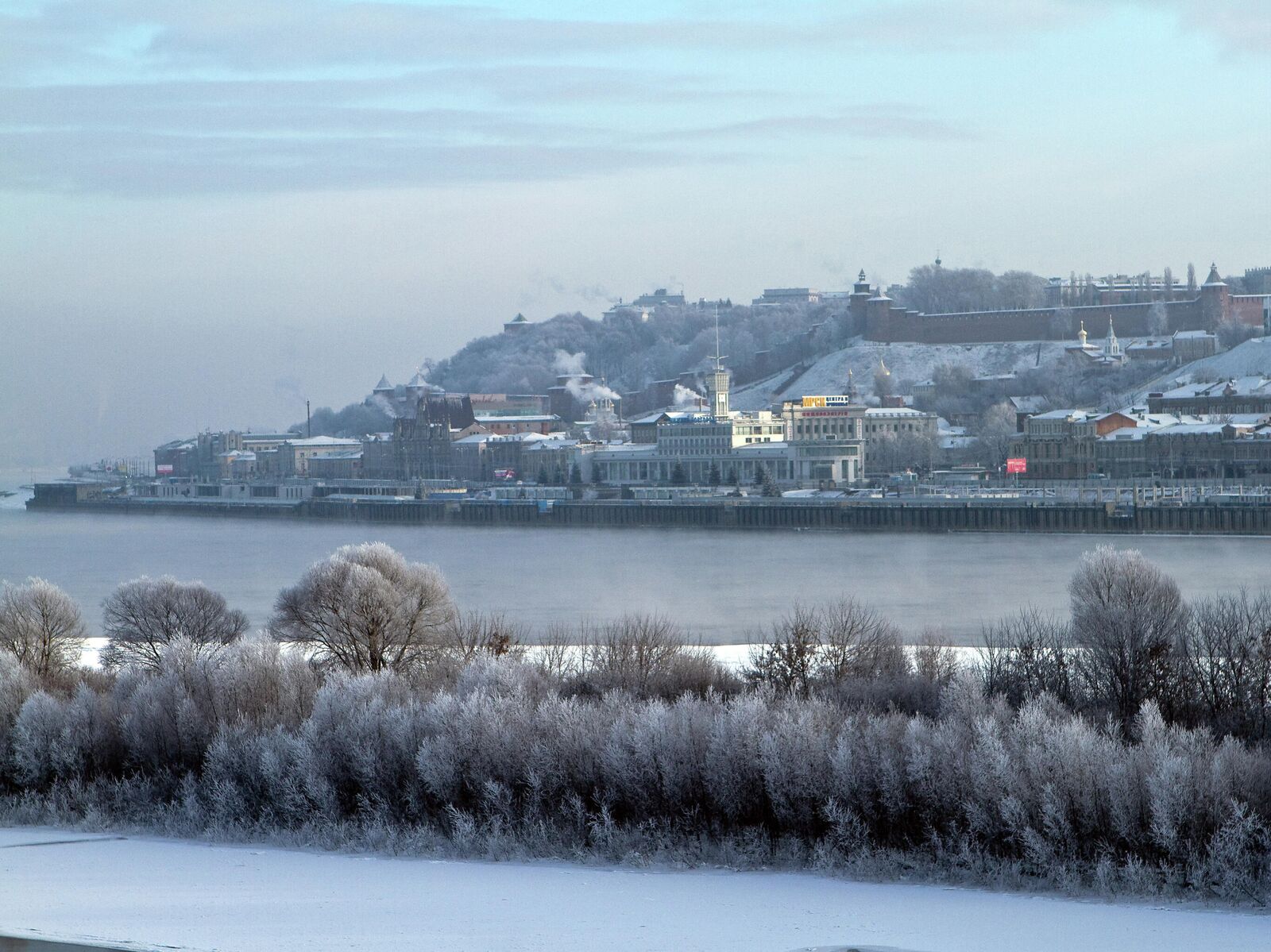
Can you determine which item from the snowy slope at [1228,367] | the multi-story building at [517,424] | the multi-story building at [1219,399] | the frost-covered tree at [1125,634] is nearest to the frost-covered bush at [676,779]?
the frost-covered tree at [1125,634]

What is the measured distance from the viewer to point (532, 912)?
387cm

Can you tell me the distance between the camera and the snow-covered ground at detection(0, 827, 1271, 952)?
3.54m

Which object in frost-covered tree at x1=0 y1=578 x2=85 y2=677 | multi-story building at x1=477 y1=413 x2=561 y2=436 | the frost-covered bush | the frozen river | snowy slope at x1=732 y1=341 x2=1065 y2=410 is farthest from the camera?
snowy slope at x1=732 y1=341 x2=1065 y2=410

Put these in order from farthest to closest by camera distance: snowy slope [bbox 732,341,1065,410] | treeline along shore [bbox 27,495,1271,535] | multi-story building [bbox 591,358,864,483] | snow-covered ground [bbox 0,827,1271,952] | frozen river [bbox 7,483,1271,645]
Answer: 1. snowy slope [bbox 732,341,1065,410]
2. multi-story building [bbox 591,358,864,483]
3. treeline along shore [bbox 27,495,1271,535]
4. frozen river [bbox 7,483,1271,645]
5. snow-covered ground [bbox 0,827,1271,952]

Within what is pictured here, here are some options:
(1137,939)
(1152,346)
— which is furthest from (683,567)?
(1152,346)

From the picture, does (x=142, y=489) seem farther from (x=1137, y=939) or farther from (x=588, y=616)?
(x=1137, y=939)

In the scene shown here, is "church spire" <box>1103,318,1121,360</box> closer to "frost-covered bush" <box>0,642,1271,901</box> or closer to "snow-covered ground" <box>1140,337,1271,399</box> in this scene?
"snow-covered ground" <box>1140,337,1271,399</box>

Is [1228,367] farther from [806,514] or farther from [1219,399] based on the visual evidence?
[806,514]

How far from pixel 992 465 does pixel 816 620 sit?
86.6 feet

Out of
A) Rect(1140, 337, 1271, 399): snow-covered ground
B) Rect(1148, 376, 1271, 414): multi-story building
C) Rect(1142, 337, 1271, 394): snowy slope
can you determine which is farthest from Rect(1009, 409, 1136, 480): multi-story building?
Rect(1142, 337, 1271, 394): snowy slope

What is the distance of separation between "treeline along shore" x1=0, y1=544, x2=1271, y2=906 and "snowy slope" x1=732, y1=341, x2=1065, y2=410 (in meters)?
40.2

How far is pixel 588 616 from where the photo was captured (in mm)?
14211

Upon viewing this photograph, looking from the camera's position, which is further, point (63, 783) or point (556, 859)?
point (63, 783)

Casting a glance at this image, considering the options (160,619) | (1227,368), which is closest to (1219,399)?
(1227,368)
